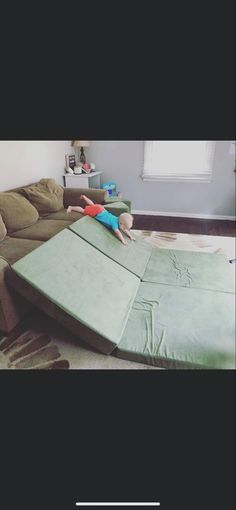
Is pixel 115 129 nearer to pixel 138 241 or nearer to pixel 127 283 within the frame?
pixel 127 283

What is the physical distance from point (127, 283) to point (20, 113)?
1362mm

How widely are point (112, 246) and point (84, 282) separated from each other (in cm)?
54

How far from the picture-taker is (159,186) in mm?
3713

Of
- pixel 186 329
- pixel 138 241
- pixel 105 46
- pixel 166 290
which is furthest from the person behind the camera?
pixel 138 241

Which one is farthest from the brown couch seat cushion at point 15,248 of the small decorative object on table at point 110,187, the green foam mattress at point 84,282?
the small decorative object on table at point 110,187

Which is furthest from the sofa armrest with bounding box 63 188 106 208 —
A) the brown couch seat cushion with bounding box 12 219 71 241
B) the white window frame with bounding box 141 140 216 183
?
the white window frame with bounding box 141 140 216 183

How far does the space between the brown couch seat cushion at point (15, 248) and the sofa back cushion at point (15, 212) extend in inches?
6.4

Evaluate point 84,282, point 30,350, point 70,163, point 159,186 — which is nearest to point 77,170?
point 70,163

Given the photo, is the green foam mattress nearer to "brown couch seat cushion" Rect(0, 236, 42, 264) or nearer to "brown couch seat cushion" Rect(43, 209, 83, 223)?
"brown couch seat cushion" Rect(0, 236, 42, 264)

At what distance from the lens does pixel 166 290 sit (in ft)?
5.37

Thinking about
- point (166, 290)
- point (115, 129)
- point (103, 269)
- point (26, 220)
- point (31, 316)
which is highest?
point (115, 129)

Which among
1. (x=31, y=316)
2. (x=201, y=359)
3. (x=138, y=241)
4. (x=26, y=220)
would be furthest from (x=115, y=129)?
(x=26, y=220)

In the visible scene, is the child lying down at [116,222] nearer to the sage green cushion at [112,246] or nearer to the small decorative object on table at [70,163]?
the sage green cushion at [112,246]

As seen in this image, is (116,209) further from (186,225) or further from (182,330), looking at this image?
(182,330)
